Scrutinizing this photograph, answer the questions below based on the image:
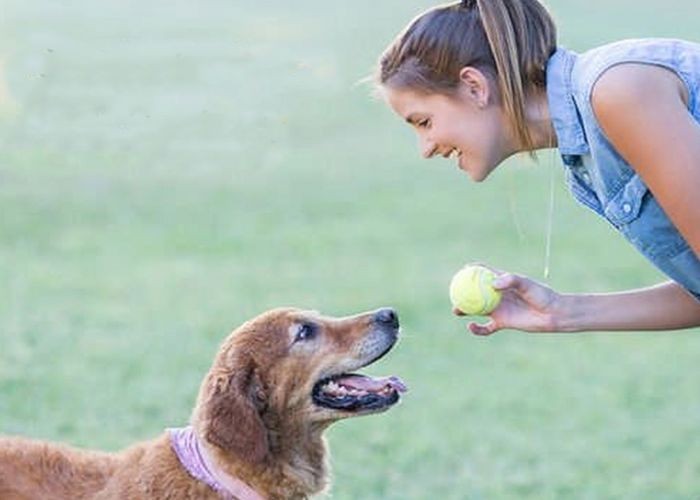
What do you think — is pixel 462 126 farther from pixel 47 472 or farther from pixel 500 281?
pixel 47 472

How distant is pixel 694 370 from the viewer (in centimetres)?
1087

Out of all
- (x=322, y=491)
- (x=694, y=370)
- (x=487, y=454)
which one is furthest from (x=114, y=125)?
(x=322, y=491)

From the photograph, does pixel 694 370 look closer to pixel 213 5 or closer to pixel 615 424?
pixel 615 424

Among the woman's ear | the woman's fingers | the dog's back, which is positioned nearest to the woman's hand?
the woman's fingers

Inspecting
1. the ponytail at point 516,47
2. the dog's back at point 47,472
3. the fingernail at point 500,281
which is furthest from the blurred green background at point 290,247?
the dog's back at point 47,472

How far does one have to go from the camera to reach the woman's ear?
4.58 meters

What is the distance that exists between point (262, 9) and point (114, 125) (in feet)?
7.65

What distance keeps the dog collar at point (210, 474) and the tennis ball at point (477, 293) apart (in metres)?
0.95

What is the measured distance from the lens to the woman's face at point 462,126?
4629 mm

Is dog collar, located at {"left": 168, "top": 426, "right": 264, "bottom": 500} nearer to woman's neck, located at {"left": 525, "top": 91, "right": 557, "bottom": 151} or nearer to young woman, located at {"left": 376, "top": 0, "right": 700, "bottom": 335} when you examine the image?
young woman, located at {"left": 376, "top": 0, "right": 700, "bottom": 335}

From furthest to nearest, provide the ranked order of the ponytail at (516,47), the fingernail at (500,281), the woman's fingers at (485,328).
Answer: the woman's fingers at (485,328) → the fingernail at (500,281) → the ponytail at (516,47)

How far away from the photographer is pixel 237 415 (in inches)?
217

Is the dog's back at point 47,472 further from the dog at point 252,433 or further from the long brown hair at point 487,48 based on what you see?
the long brown hair at point 487,48

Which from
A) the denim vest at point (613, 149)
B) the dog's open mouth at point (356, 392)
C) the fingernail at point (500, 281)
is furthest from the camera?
the dog's open mouth at point (356, 392)
